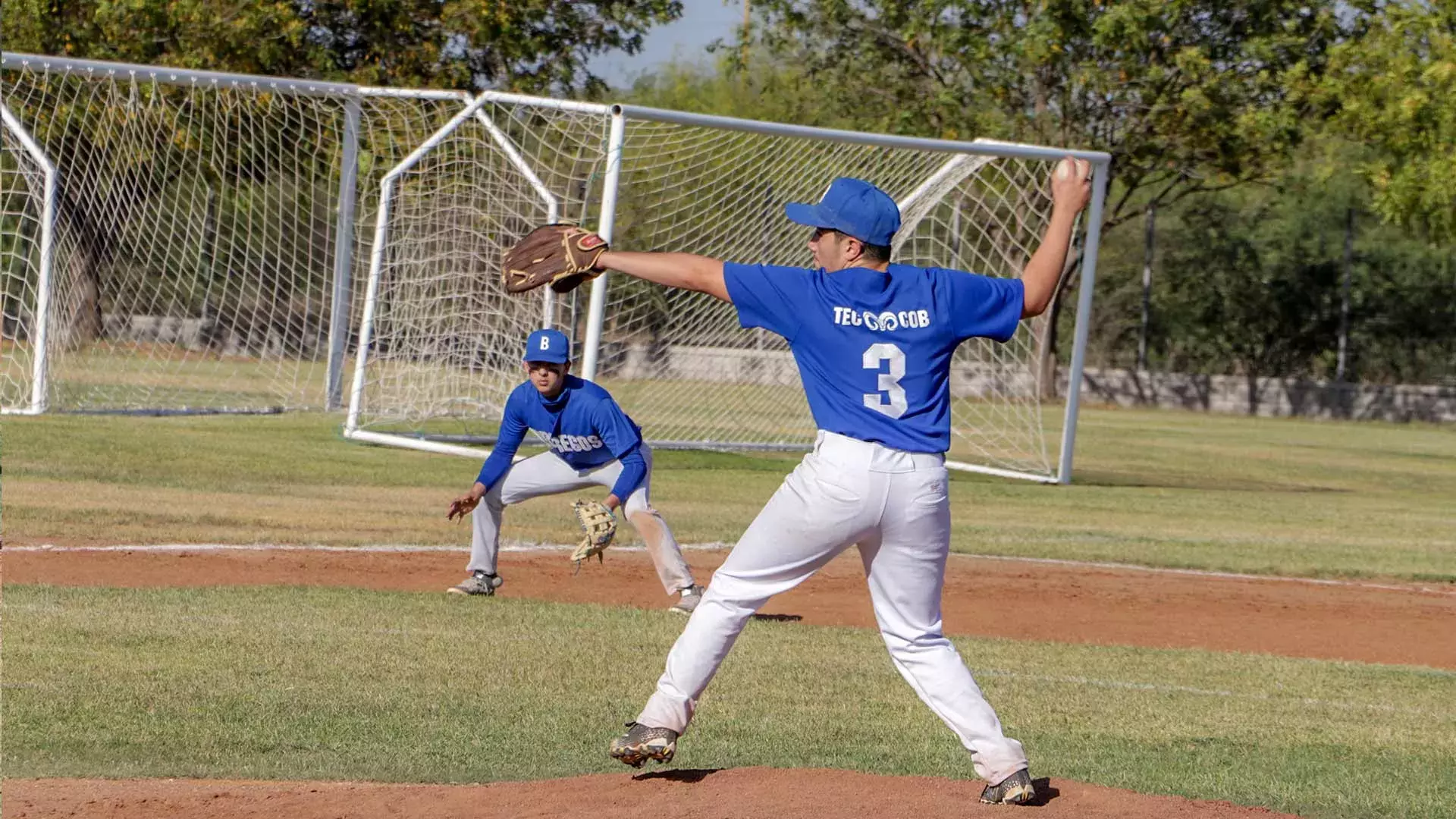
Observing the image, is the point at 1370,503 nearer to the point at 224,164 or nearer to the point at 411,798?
the point at 224,164

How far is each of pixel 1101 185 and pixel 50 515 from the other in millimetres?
11848

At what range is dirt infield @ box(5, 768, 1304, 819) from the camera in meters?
5.09

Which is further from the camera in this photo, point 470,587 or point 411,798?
point 470,587

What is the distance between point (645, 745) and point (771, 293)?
1.42m

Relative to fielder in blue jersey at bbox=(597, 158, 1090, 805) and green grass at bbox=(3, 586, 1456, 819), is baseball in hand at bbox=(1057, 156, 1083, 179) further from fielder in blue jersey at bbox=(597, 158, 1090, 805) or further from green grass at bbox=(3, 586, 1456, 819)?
green grass at bbox=(3, 586, 1456, 819)

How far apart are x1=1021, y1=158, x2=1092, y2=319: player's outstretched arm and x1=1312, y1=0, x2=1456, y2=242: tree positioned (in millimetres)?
21525

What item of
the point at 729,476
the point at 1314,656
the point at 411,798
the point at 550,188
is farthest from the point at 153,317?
the point at 411,798

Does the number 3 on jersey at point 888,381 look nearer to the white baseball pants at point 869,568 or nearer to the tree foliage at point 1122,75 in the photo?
the white baseball pants at point 869,568

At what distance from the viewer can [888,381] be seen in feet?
17.4

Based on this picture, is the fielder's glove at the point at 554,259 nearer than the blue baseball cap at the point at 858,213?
No

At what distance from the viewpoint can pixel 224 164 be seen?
65.5 ft

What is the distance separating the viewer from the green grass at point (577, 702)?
20.5 feet

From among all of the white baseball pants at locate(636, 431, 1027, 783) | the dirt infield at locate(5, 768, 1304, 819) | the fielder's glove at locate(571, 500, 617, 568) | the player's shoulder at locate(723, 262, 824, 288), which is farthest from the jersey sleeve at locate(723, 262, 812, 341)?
the fielder's glove at locate(571, 500, 617, 568)

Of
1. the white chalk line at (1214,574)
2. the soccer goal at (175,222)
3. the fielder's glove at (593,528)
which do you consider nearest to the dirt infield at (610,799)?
the fielder's glove at (593,528)
